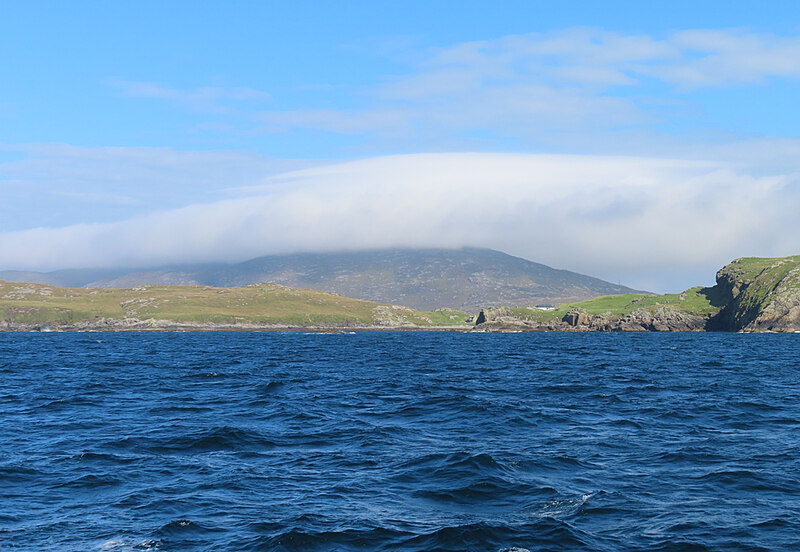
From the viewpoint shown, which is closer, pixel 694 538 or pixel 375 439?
pixel 694 538

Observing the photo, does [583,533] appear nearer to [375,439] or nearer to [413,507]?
[413,507]

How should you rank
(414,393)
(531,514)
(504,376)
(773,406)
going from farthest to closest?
(504,376) → (414,393) → (773,406) → (531,514)

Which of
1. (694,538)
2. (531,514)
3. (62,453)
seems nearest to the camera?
(694,538)

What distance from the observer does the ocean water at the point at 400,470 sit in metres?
21.2

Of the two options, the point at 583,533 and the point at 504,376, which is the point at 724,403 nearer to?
the point at 504,376

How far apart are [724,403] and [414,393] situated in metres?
25.0

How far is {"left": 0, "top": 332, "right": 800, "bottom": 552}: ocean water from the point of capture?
21.2 metres

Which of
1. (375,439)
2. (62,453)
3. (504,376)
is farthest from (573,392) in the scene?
(62,453)

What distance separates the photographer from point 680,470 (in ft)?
97.5

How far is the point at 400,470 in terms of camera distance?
29.9 m

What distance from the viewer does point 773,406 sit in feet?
163

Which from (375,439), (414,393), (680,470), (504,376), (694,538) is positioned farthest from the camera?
(504,376)

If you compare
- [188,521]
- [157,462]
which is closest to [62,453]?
[157,462]

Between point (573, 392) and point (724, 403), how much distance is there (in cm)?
1235
